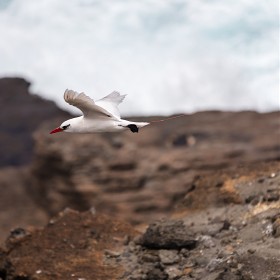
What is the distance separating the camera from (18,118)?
242 feet

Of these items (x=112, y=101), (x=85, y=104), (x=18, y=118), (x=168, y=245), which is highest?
(x=18, y=118)

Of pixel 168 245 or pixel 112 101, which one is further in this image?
pixel 168 245

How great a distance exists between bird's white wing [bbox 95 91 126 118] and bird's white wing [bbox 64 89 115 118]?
646 mm

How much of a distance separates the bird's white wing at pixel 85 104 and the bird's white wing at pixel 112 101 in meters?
0.65

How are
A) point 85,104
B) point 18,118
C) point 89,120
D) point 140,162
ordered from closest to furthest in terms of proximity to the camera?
point 85,104
point 89,120
point 140,162
point 18,118

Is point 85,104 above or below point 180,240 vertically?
above

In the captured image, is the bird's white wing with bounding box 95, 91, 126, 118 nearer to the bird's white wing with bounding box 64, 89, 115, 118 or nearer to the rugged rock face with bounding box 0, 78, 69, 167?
the bird's white wing with bounding box 64, 89, 115, 118

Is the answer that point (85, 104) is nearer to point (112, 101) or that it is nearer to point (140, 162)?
point (112, 101)

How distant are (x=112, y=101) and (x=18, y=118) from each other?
6641 centimetres

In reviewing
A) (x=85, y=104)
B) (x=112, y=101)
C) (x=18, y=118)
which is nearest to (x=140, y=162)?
(x=112, y=101)

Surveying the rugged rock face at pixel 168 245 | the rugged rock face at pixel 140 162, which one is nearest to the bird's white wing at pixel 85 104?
the rugged rock face at pixel 168 245

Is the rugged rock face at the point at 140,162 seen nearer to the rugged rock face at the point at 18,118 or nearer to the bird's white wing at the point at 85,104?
the bird's white wing at the point at 85,104

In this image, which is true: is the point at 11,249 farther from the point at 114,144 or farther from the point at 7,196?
the point at 7,196

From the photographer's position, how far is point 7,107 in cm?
7581
